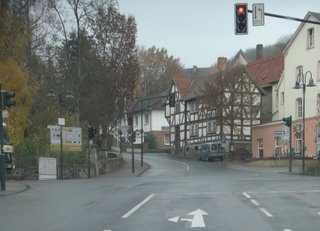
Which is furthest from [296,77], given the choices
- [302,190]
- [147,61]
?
[147,61]

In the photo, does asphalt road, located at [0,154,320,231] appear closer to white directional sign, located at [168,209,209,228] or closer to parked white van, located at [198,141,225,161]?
white directional sign, located at [168,209,209,228]

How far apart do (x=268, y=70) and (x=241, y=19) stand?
172ft

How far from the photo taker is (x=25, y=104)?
39.3 metres

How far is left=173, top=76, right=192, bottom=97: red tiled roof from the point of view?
79000 millimetres

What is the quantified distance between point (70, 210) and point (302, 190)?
947cm

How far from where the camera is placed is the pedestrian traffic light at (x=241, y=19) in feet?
A: 66.0

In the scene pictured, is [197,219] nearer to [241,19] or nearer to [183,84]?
[241,19]

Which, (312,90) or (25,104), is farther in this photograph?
(312,90)

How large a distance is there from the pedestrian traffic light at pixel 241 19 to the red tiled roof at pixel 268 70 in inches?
1870

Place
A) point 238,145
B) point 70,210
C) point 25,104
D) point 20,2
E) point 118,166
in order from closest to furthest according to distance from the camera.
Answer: point 70,210 → point 20,2 → point 25,104 → point 118,166 → point 238,145

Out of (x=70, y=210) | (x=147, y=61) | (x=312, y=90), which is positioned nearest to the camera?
(x=70, y=210)

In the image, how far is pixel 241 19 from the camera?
65.9 ft

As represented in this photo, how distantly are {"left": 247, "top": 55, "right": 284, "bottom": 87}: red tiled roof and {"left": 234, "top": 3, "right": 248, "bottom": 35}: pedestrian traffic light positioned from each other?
47493 mm

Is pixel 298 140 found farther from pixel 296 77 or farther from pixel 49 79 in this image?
pixel 49 79
